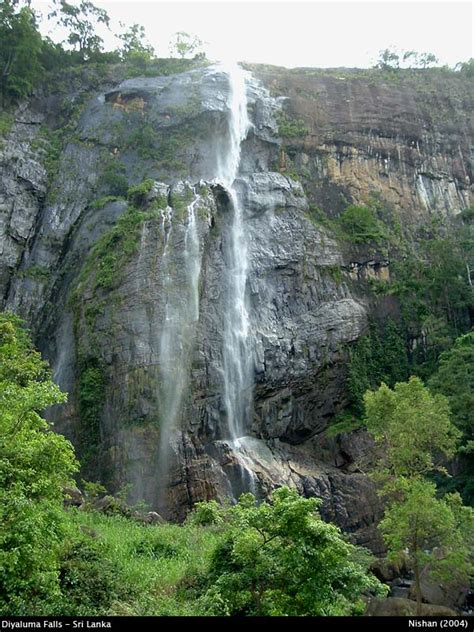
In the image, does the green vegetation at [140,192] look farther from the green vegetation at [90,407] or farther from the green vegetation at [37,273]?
the green vegetation at [90,407]

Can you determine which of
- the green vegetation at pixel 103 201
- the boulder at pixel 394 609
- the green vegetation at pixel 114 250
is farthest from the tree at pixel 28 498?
the green vegetation at pixel 103 201

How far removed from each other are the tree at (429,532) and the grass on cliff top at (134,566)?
430 centimetres

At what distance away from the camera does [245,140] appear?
36281 millimetres

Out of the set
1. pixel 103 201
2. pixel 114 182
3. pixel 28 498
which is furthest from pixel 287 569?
pixel 114 182

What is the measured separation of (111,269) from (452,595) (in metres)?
17.9

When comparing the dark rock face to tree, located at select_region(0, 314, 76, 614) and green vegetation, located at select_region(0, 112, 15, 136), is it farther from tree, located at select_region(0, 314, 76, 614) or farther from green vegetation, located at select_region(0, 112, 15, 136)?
tree, located at select_region(0, 314, 76, 614)

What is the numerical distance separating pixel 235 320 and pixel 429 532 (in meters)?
14.5

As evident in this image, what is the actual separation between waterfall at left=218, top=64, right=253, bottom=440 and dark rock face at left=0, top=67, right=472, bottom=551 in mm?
385

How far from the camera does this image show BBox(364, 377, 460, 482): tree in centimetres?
1705

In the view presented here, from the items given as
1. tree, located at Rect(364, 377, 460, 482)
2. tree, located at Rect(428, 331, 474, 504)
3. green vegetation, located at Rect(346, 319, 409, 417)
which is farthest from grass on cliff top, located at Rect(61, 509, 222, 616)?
green vegetation, located at Rect(346, 319, 409, 417)

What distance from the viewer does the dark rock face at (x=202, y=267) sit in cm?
2370

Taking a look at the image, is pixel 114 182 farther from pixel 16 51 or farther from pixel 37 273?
pixel 16 51

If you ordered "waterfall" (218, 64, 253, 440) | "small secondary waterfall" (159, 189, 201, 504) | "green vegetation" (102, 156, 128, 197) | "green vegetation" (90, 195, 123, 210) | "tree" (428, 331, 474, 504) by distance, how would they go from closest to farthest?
"tree" (428, 331, 474, 504) → "small secondary waterfall" (159, 189, 201, 504) → "waterfall" (218, 64, 253, 440) → "green vegetation" (90, 195, 123, 210) → "green vegetation" (102, 156, 128, 197)

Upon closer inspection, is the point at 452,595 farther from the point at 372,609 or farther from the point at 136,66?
the point at 136,66
